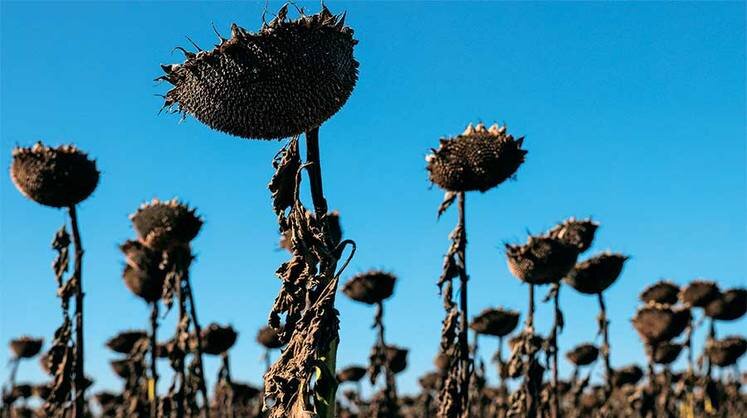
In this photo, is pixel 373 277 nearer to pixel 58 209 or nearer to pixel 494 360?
pixel 494 360

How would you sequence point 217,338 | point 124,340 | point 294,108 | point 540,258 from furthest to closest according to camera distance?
point 124,340
point 217,338
point 540,258
point 294,108

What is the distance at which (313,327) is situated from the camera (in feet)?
10.7

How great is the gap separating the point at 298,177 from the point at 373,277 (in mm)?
7644

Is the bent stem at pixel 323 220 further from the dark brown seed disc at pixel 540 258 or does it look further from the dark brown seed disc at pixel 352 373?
the dark brown seed disc at pixel 352 373

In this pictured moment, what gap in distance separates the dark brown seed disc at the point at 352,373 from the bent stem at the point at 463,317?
12957 mm

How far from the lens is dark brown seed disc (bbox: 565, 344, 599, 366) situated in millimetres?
15211

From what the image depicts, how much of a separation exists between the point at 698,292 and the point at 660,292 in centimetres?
55

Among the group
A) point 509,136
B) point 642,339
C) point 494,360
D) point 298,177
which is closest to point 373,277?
point 494,360

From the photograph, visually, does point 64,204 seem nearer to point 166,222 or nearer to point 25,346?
point 166,222

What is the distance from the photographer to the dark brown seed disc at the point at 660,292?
12836 mm

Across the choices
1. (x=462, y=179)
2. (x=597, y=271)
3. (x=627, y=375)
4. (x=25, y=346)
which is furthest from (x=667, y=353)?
Result: (x=25, y=346)

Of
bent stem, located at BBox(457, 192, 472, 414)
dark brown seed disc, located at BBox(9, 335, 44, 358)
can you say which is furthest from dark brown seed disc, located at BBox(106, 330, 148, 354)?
bent stem, located at BBox(457, 192, 472, 414)

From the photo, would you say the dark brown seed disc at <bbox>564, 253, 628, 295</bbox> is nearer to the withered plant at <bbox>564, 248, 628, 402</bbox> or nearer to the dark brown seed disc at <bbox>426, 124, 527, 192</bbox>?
the withered plant at <bbox>564, 248, 628, 402</bbox>

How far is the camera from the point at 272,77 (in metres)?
3.48
